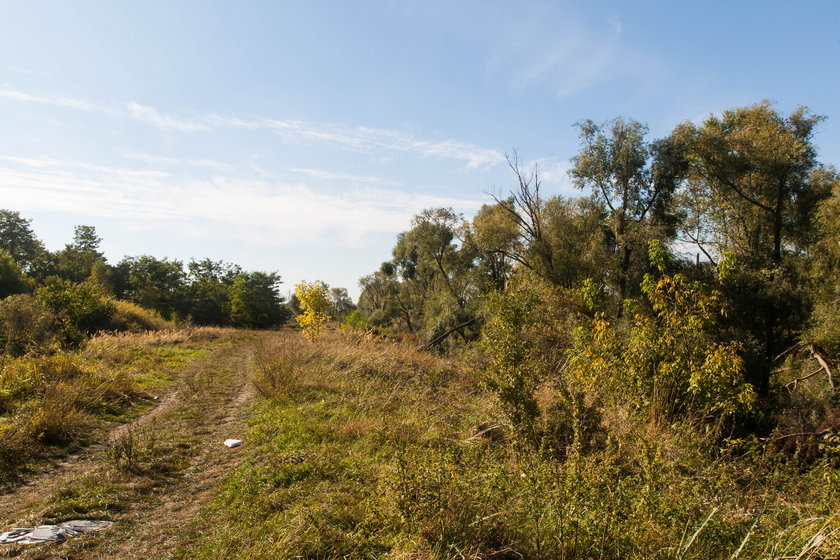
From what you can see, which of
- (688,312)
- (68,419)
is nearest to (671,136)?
(688,312)

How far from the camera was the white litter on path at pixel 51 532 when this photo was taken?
4.10m

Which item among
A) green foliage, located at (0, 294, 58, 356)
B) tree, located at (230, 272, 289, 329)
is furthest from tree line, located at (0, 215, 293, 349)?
green foliage, located at (0, 294, 58, 356)

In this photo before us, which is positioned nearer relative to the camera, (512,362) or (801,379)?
(512,362)

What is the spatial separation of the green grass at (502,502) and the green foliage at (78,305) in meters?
16.4

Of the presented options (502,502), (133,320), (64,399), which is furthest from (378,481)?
→ (133,320)

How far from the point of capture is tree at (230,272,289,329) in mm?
52625

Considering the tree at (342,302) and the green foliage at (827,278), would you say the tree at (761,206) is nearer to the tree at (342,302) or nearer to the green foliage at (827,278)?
the green foliage at (827,278)

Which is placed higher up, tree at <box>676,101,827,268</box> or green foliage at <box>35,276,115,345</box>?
tree at <box>676,101,827,268</box>

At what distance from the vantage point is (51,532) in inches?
168

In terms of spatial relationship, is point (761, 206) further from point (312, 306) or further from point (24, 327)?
point (24, 327)

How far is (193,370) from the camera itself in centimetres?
1520

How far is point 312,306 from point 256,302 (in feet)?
128

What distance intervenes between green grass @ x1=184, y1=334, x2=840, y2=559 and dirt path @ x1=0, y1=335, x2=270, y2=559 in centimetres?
37

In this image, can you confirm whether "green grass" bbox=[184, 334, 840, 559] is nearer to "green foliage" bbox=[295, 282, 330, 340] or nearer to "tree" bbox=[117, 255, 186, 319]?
"green foliage" bbox=[295, 282, 330, 340]
